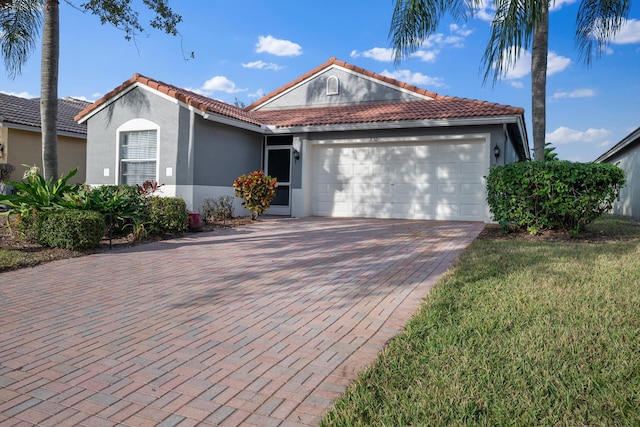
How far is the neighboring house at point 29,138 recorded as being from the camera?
1636 cm

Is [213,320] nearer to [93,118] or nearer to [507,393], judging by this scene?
[507,393]

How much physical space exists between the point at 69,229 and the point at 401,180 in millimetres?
9502

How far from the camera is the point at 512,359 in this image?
315 centimetres

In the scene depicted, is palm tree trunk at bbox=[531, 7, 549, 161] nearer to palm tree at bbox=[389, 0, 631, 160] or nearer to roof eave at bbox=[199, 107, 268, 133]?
palm tree at bbox=[389, 0, 631, 160]

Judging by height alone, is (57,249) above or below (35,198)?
below

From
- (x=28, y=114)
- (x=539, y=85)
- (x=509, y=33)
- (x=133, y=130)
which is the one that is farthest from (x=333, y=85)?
(x=28, y=114)

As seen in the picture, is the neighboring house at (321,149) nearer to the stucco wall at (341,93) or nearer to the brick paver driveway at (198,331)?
the stucco wall at (341,93)

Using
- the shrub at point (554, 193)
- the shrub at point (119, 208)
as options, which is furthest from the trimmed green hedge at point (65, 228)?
the shrub at point (554, 193)

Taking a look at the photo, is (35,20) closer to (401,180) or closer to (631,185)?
(401,180)

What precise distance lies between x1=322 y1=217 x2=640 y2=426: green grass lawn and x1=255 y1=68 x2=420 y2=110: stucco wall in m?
12.0

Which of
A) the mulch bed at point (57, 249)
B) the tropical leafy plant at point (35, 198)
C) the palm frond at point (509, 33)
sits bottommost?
the mulch bed at point (57, 249)

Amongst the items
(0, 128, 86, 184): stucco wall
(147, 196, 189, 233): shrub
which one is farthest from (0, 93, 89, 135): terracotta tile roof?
(147, 196, 189, 233): shrub

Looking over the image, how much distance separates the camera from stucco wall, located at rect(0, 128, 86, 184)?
53.9ft

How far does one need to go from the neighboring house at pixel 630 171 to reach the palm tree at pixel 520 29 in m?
7.03
